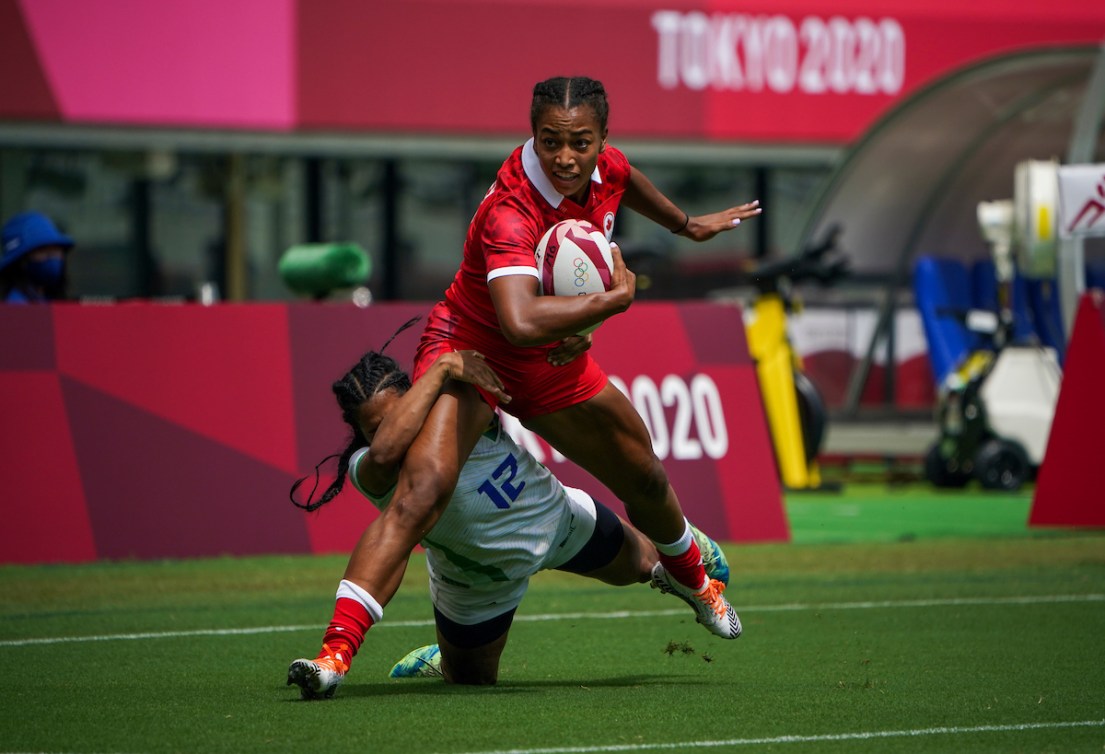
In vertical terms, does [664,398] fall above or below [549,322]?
below

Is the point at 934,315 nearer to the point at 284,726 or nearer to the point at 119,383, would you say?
the point at 119,383

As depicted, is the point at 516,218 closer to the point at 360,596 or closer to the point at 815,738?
the point at 360,596

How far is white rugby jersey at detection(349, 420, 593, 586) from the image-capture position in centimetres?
673

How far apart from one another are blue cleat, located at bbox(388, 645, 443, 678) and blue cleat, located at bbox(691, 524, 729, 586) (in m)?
1.21

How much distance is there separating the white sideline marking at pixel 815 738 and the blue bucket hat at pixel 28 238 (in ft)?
26.8

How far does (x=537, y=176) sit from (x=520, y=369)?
2.48ft

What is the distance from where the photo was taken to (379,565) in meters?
6.35

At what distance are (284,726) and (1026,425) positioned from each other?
12913 millimetres

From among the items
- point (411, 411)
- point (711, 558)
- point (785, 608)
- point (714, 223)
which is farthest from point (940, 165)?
point (411, 411)

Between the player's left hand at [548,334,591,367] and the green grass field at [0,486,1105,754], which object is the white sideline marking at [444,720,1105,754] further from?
the player's left hand at [548,334,591,367]

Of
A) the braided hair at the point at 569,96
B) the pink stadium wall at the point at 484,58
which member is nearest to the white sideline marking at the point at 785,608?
the braided hair at the point at 569,96

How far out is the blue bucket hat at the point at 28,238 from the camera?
12.5 meters

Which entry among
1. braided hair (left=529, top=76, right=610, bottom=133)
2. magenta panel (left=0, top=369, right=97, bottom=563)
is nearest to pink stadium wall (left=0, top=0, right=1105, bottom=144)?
magenta panel (left=0, top=369, right=97, bottom=563)

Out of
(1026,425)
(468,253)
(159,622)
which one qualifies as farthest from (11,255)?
(1026,425)
